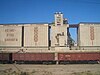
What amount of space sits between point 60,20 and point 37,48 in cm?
1450

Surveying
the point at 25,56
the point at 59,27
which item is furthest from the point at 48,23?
the point at 25,56

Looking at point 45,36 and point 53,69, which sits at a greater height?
point 45,36

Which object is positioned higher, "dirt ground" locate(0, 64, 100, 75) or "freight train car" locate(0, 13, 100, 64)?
"freight train car" locate(0, 13, 100, 64)

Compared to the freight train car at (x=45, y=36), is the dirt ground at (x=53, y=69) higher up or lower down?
lower down

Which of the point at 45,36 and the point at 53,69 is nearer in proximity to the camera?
the point at 53,69

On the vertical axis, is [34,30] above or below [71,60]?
above

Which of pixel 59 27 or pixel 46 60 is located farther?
pixel 59 27

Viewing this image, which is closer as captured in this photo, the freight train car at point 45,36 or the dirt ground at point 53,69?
the dirt ground at point 53,69

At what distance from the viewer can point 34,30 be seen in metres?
80.9

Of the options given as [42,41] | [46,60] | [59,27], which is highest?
[59,27]

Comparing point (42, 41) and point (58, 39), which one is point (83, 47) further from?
point (42, 41)

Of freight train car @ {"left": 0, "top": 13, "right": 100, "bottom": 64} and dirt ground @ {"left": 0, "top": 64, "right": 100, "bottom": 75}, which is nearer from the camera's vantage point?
dirt ground @ {"left": 0, "top": 64, "right": 100, "bottom": 75}

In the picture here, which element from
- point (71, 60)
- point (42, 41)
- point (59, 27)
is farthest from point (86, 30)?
point (71, 60)

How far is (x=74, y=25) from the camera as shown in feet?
273
